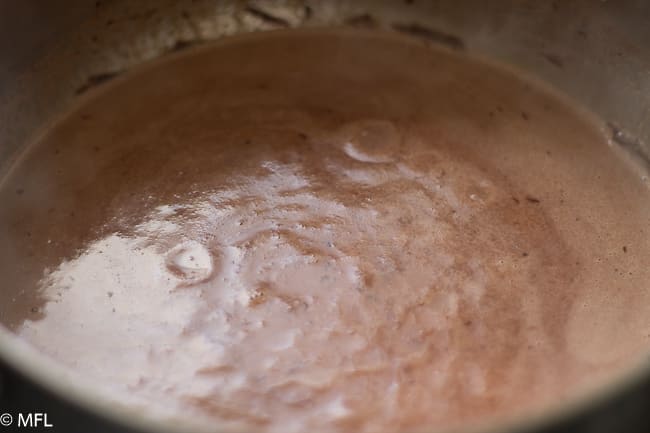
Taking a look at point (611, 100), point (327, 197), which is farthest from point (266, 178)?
point (611, 100)

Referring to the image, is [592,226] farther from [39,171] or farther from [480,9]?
[39,171]

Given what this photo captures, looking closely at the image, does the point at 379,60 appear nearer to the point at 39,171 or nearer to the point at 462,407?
the point at 39,171

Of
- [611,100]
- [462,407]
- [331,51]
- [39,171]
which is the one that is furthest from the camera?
[331,51]

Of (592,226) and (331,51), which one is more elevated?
(331,51)

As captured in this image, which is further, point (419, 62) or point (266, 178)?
point (419, 62)

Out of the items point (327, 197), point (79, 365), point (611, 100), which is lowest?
point (79, 365)

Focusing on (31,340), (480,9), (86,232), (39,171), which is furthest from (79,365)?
(480,9)

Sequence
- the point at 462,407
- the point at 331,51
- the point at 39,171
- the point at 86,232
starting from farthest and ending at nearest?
1. the point at 331,51
2. the point at 39,171
3. the point at 86,232
4. the point at 462,407
